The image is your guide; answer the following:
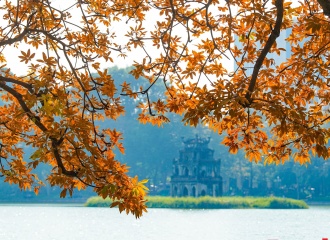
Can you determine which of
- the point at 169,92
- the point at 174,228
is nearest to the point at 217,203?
the point at 174,228

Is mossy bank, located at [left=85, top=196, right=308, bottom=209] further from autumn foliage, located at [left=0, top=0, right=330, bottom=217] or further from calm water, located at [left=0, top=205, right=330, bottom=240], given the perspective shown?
autumn foliage, located at [left=0, top=0, right=330, bottom=217]

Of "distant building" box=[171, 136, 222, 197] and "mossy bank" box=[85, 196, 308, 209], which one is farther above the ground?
"distant building" box=[171, 136, 222, 197]

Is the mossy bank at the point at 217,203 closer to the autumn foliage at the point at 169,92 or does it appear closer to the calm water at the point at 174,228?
the calm water at the point at 174,228

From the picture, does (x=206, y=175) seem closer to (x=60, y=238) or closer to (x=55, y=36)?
(x=60, y=238)

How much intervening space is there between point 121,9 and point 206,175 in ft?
140

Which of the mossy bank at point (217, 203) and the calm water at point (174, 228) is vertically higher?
the mossy bank at point (217, 203)

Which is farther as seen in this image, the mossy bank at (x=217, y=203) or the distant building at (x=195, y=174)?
the distant building at (x=195, y=174)

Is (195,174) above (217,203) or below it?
above

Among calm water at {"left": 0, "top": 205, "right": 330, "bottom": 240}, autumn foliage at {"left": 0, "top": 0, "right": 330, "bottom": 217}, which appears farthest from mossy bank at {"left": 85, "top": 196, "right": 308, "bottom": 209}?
autumn foliage at {"left": 0, "top": 0, "right": 330, "bottom": 217}

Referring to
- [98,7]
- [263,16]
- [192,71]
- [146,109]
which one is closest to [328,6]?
[263,16]

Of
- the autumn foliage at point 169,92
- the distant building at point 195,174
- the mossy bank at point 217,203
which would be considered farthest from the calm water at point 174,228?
the autumn foliage at point 169,92

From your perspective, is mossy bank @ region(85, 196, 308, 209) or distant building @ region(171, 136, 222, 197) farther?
distant building @ region(171, 136, 222, 197)

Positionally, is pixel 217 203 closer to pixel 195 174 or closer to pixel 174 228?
pixel 195 174

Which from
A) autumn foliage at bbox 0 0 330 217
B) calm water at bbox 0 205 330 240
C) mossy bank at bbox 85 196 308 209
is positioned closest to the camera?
autumn foliage at bbox 0 0 330 217
